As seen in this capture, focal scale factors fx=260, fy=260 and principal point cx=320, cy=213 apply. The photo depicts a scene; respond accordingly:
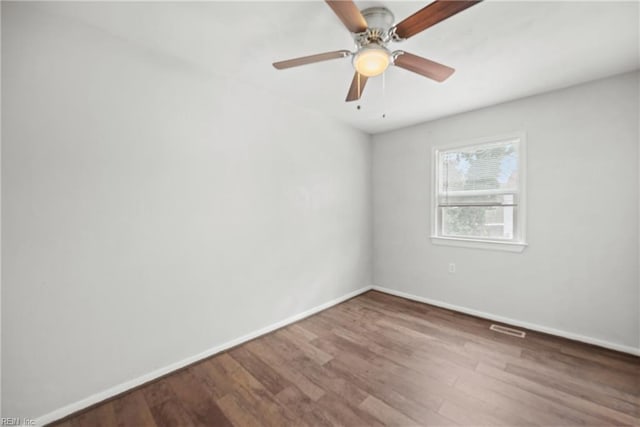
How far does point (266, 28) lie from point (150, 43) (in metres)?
0.90

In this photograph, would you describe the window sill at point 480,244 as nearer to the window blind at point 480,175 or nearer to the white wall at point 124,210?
the window blind at point 480,175

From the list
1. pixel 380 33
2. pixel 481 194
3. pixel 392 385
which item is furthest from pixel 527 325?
pixel 380 33

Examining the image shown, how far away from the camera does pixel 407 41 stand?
1859 mm

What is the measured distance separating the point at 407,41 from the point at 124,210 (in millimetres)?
2350

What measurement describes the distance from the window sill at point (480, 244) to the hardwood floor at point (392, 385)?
34.4 inches

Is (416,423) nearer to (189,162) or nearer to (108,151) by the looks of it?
(189,162)

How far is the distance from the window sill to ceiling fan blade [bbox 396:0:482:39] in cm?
249

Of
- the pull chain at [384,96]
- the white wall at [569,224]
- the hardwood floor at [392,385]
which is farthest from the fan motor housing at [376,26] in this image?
the hardwood floor at [392,385]

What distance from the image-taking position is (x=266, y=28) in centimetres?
172

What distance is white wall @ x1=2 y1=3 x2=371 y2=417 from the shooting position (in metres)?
1.52

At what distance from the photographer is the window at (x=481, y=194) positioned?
2848mm

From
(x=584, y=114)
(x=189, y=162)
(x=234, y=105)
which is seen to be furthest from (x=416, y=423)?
(x=584, y=114)

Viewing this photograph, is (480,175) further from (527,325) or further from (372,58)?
(372,58)

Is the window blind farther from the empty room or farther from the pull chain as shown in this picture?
the pull chain
